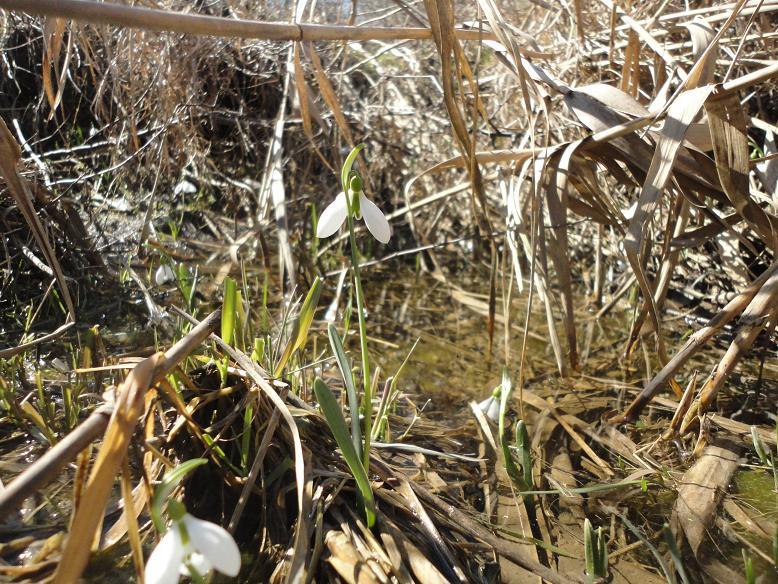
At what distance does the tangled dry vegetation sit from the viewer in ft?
3.89

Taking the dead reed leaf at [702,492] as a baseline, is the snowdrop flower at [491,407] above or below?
below

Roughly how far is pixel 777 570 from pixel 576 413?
0.78m

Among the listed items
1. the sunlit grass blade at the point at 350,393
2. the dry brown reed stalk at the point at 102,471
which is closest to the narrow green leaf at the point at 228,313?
the sunlit grass blade at the point at 350,393

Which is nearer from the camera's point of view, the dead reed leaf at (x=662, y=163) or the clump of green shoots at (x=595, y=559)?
the clump of green shoots at (x=595, y=559)

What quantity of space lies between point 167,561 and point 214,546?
0.17 ft

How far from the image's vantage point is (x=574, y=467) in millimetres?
1720

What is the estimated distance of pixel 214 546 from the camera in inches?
29.8

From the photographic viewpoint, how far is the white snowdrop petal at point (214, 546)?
76cm

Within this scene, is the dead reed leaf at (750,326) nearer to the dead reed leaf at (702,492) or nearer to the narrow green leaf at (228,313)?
the dead reed leaf at (702,492)

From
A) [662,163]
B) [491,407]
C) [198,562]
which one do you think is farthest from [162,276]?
[198,562]

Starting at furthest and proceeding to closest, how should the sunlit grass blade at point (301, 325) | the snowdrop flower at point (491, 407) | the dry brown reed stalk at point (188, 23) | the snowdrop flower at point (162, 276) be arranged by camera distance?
the snowdrop flower at point (162, 276) < the snowdrop flower at point (491, 407) < the sunlit grass blade at point (301, 325) < the dry brown reed stalk at point (188, 23)

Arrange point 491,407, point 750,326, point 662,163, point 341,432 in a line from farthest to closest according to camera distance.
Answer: point 491,407, point 750,326, point 662,163, point 341,432

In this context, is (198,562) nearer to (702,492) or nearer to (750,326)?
(702,492)

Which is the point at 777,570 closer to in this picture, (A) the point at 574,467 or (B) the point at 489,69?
(A) the point at 574,467
